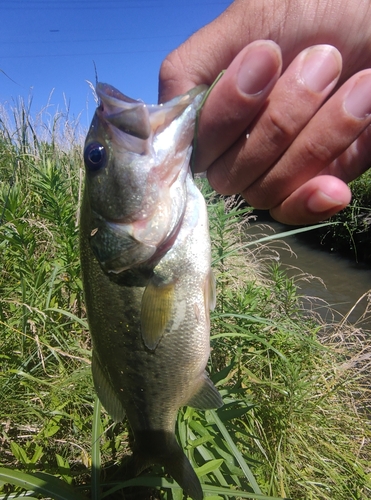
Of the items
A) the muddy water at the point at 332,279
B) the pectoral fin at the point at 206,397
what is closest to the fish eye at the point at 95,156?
the pectoral fin at the point at 206,397

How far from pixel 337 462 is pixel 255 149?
245 centimetres

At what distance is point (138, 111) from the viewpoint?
1.22 m

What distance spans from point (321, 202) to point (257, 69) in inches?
22.1

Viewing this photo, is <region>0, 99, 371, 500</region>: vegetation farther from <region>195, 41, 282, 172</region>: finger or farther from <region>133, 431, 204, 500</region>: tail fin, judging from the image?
<region>195, 41, 282, 172</region>: finger

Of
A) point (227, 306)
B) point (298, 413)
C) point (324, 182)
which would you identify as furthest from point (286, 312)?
point (324, 182)

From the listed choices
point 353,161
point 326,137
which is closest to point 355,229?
point 353,161

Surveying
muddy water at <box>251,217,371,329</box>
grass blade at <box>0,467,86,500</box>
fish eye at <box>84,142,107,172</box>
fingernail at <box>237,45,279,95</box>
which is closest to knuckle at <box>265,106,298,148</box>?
fingernail at <box>237,45,279,95</box>

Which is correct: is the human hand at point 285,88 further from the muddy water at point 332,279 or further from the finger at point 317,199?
the muddy water at point 332,279

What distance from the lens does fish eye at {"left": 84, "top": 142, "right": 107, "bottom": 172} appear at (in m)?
1.35

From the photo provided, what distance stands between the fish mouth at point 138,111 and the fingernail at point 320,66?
343 millimetres

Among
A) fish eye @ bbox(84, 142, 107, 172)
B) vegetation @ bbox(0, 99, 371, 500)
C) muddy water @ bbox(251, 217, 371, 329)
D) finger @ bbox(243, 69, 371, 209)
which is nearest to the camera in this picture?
finger @ bbox(243, 69, 371, 209)

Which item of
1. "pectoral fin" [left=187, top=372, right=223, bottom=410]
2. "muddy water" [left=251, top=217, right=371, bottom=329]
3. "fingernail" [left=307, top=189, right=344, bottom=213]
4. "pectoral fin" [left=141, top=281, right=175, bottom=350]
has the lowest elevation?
"muddy water" [left=251, top=217, right=371, bottom=329]

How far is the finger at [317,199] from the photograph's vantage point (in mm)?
1375

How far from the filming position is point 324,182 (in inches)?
54.7
